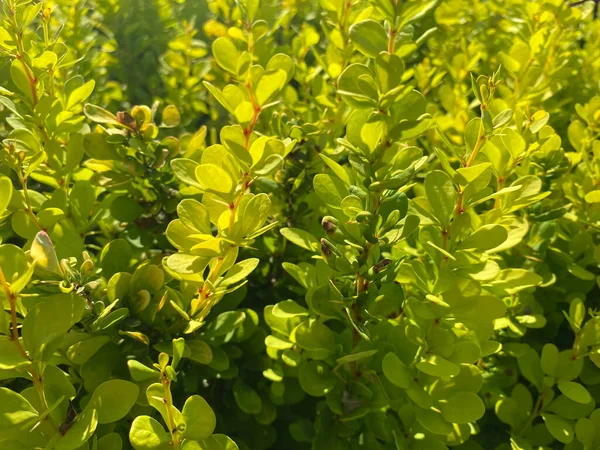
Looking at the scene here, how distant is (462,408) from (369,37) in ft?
1.84

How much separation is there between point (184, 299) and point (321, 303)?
0.20 meters

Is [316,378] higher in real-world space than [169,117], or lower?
lower

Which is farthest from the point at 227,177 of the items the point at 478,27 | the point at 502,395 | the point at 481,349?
the point at 478,27

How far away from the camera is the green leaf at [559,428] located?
2.97 feet

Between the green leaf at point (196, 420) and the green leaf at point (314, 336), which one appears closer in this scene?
the green leaf at point (196, 420)

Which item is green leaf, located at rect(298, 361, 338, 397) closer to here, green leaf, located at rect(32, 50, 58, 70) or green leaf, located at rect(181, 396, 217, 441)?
green leaf, located at rect(181, 396, 217, 441)

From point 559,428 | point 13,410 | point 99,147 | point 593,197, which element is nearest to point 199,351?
point 13,410

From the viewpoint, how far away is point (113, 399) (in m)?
0.70

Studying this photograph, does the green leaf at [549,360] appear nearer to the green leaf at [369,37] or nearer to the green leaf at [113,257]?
the green leaf at [369,37]

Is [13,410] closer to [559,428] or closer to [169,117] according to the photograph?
[169,117]

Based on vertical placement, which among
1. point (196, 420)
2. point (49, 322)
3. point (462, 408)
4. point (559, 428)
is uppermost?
point (49, 322)

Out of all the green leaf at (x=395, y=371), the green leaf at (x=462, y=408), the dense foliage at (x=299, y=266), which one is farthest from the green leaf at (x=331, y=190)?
the green leaf at (x=462, y=408)

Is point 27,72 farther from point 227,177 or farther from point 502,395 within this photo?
point 502,395

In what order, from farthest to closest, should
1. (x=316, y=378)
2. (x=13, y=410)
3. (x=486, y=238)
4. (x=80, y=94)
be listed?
(x=80, y=94) → (x=316, y=378) → (x=486, y=238) → (x=13, y=410)
